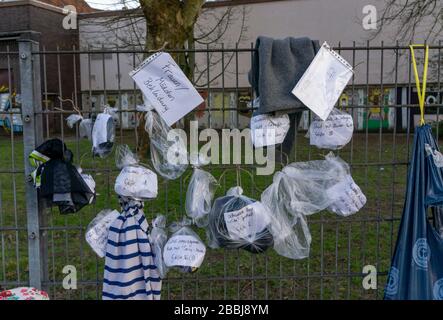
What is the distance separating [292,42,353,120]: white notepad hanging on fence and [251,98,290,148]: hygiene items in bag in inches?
8.6

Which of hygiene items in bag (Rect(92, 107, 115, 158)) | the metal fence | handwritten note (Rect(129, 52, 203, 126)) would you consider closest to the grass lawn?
the metal fence

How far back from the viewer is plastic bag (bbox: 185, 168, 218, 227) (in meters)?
3.18

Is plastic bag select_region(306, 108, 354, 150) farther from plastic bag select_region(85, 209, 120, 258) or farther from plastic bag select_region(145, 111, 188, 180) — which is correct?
plastic bag select_region(85, 209, 120, 258)

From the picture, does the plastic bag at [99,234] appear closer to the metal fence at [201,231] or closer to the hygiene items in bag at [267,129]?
the metal fence at [201,231]

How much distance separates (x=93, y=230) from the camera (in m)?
3.22

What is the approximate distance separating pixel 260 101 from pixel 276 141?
1.00ft

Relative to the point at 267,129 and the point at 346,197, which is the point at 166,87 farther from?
the point at 346,197

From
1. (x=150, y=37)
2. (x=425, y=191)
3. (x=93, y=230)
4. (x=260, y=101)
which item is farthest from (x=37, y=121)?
(x=150, y=37)

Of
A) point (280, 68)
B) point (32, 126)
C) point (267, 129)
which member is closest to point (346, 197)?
point (267, 129)

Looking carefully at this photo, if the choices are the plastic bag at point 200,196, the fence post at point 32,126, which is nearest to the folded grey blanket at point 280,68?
the plastic bag at point 200,196

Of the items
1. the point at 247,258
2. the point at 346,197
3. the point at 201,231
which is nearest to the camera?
the point at 346,197

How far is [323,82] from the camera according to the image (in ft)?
10.1

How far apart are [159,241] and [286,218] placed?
90 centimetres

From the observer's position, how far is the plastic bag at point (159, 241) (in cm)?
315
